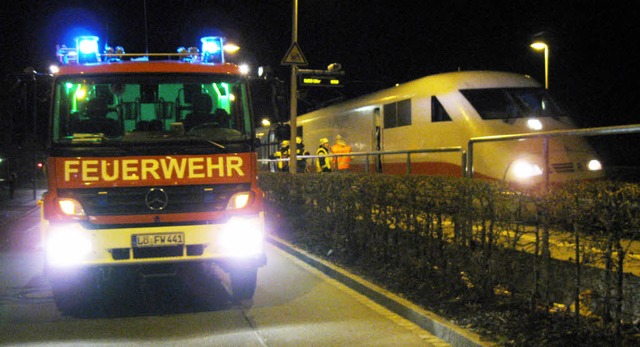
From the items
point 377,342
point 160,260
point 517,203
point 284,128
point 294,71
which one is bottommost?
point 377,342

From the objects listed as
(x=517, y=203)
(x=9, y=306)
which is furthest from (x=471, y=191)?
(x=9, y=306)

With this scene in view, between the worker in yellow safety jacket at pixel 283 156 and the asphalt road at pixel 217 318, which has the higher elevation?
the worker in yellow safety jacket at pixel 283 156

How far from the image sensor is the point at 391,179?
904cm

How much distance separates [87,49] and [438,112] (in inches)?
422

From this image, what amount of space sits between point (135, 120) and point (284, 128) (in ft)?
7.64

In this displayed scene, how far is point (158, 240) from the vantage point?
7.29 meters

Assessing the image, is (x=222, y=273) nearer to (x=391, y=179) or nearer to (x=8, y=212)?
(x=391, y=179)

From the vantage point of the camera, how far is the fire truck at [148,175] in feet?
23.6

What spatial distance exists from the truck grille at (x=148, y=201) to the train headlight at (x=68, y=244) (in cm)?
25

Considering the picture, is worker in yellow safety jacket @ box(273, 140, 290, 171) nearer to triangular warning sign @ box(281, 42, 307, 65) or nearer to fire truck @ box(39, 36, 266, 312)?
triangular warning sign @ box(281, 42, 307, 65)

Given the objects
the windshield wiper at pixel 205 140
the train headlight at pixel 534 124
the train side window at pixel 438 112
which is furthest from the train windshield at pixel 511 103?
the windshield wiper at pixel 205 140

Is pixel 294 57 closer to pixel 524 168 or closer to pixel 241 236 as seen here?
pixel 524 168

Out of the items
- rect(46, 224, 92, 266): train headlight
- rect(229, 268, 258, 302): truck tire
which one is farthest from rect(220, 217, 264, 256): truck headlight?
rect(46, 224, 92, 266): train headlight

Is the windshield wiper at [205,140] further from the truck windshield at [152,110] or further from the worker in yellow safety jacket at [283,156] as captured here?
the worker in yellow safety jacket at [283,156]
